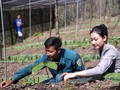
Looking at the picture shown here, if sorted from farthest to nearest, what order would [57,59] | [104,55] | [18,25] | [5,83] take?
[18,25]
[57,59]
[5,83]
[104,55]

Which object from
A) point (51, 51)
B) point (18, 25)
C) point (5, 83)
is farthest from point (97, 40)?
point (18, 25)

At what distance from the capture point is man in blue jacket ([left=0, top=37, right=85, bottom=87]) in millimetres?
3271

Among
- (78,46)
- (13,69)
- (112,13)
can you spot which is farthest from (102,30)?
(112,13)

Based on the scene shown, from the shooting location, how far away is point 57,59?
339 centimetres

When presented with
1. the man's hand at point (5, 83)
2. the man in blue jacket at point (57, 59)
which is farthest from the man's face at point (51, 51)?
the man's hand at point (5, 83)

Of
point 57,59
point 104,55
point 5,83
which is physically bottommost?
point 5,83

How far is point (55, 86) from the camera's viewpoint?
8.75 feet

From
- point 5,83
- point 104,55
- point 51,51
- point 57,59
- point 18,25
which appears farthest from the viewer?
point 18,25

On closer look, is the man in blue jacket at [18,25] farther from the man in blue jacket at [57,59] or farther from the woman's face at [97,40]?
the woman's face at [97,40]

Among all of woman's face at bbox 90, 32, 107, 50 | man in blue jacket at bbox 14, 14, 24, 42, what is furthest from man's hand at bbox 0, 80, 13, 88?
man in blue jacket at bbox 14, 14, 24, 42

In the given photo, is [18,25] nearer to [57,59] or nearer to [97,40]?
[57,59]

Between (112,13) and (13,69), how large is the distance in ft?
54.1

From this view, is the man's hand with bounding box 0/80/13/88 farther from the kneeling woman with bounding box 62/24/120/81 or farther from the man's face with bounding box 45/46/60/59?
the kneeling woman with bounding box 62/24/120/81

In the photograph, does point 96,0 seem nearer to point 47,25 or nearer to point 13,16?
point 47,25
